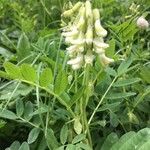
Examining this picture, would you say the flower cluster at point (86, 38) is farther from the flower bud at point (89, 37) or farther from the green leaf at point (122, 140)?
the green leaf at point (122, 140)

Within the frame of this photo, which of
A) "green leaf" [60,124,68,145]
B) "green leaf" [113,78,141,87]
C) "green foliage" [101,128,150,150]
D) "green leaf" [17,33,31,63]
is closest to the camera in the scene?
"green foliage" [101,128,150,150]

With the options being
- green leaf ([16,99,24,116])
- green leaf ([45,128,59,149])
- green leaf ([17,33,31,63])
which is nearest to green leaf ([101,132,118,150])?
green leaf ([45,128,59,149])

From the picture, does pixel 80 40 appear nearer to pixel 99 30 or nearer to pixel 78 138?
pixel 99 30

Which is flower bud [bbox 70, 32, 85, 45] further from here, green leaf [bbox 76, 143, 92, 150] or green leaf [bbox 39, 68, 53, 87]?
green leaf [bbox 76, 143, 92, 150]

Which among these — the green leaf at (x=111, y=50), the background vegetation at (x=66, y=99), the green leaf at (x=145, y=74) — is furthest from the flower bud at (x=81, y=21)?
Result: the green leaf at (x=145, y=74)

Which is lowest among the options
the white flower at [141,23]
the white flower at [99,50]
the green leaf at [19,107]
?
the green leaf at [19,107]

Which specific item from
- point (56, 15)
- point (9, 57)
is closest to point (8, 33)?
point (56, 15)

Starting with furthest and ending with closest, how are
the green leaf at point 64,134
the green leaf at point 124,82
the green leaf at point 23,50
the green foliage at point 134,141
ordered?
the green leaf at point 23,50
the green leaf at point 124,82
the green leaf at point 64,134
the green foliage at point 134,141
